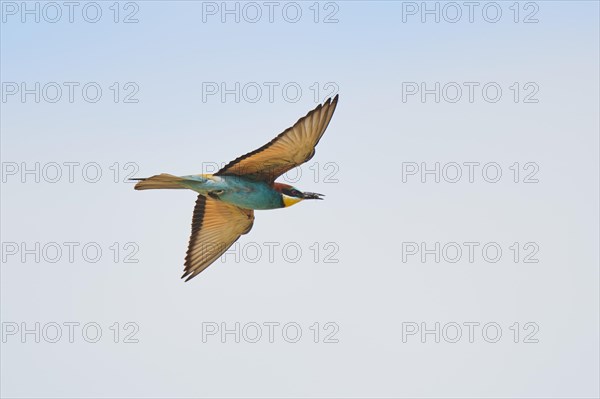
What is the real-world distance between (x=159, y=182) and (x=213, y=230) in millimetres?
1784

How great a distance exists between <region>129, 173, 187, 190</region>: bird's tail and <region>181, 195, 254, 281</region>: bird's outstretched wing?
1.40 meters

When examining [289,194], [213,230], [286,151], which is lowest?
[213,230]

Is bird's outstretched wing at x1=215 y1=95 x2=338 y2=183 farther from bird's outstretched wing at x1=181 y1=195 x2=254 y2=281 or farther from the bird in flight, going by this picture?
bird's outstretched wing at x1=181 y1=195 x2=254 y2=281

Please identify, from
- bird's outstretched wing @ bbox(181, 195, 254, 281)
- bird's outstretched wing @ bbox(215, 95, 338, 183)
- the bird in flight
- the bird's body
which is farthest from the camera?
bird's outstretched wing @ bbox(181, 195, 254, 281)

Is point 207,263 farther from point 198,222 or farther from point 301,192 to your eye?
point 301,192

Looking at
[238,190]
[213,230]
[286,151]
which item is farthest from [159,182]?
[213,230]

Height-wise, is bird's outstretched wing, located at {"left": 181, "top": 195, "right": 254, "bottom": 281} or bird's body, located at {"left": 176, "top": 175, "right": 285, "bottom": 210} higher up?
bird's body, located at {"left": 176, "top": 175, "right": 285, "bottom": 210}

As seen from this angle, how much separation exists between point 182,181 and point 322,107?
144cm

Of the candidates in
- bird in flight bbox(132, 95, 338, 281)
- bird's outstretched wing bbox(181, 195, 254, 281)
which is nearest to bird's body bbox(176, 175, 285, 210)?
bird in flight bbox(132, 95, 338, 281)

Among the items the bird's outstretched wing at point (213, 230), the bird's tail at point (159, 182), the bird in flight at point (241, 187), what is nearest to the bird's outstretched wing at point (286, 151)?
the bird in flight at point (241, 187)

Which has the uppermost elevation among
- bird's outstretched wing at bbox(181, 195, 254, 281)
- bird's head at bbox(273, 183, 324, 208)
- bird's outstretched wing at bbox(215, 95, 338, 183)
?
bird's outstretched wing at bbox(215, 95, 338, 183)

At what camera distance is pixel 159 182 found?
8.79 metres

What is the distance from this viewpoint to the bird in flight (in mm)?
8531

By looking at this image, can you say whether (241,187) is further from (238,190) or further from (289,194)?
(289,194)
